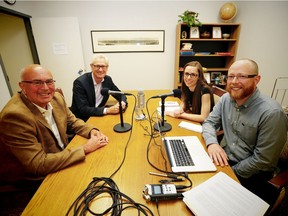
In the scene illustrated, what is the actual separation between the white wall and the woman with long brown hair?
2.11 m

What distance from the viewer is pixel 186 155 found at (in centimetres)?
104

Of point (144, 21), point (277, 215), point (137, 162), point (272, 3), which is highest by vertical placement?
point (272, 3)

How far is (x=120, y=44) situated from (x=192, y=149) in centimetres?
317

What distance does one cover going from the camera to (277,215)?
133cm

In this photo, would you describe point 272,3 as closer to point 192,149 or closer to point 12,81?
point 192,149

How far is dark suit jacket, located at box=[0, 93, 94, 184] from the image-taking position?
0.92 meters

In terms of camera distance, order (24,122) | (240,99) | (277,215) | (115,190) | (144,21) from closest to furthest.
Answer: (115,190)
(24,122)
(240,99)
(277,215)
(144,21)

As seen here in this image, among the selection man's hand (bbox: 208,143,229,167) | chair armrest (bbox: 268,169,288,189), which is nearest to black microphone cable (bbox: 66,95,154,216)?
man's hand (bbox: 208,143,229,167)

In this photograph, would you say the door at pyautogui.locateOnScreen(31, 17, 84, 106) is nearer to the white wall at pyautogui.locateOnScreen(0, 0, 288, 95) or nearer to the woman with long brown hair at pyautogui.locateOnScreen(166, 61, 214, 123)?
the white wall at pyautogui.locateOnScreen(0, 0, 288, 95)

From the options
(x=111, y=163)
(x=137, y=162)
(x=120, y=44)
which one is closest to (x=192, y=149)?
(x=137, y=162)

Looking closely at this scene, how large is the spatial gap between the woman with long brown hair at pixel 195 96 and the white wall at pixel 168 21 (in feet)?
6.92

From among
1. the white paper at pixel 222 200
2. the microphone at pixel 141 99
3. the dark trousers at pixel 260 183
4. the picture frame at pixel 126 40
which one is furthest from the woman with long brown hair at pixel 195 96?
the picture frame at pixel 126 40

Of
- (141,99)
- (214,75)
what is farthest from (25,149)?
(214,75)

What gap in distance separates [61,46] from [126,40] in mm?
1395
